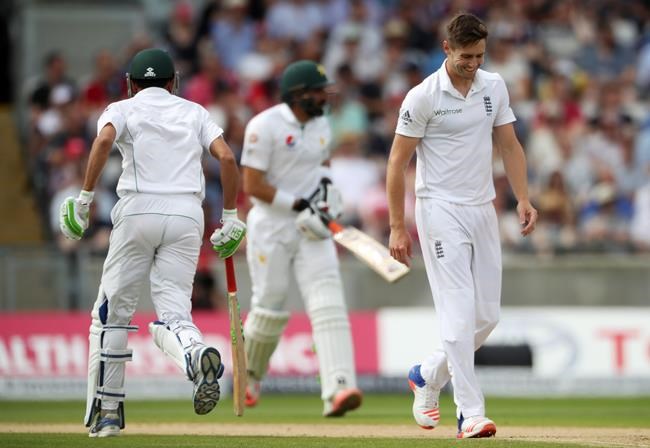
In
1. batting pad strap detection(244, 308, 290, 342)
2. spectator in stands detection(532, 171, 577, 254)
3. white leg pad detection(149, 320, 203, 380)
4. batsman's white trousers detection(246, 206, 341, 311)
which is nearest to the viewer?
white leg pad detection(149, 320, 203, 380)

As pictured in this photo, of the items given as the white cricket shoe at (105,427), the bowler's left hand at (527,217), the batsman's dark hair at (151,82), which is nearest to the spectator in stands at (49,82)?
the batsman's dark hair at (151,82)

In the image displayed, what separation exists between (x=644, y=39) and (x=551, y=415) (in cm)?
972

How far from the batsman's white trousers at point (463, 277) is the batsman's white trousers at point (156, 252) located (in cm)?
150

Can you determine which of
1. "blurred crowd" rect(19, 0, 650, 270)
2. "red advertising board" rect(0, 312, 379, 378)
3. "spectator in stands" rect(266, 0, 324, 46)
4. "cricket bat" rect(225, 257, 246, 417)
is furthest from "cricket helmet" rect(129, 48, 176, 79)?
"spectator in stands" rect(266, 0, 324, 46)

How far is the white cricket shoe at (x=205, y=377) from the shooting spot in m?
8.56

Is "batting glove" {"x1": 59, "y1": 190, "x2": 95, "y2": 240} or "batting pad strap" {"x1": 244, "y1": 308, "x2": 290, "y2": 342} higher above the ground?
"batting glove" {"x1": 59, "y1": 190, "x2": 95, "y2": 240}

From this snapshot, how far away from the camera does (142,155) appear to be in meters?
9.06

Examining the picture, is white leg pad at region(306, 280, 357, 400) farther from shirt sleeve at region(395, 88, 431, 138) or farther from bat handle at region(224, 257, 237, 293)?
shirt sleeve at region(395, 88, 431, 138)

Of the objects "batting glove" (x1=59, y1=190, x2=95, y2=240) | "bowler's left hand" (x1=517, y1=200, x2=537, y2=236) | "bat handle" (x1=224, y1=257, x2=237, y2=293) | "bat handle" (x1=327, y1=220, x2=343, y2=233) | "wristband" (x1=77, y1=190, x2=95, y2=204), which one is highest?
"wristband" (x1=77, y1=190, x2=95, y2=204)

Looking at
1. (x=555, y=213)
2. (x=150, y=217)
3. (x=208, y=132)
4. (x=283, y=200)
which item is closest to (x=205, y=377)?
(x=150, y=217)

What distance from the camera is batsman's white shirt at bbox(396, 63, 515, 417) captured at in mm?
8930

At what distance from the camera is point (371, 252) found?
1076 cm

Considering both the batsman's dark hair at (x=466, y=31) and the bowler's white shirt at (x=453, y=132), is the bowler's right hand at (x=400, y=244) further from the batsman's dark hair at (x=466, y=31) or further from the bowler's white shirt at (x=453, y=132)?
the batsman's dark hair at (x=466, y=31)

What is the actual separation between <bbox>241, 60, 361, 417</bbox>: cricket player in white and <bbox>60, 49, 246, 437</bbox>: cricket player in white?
2448 mm
